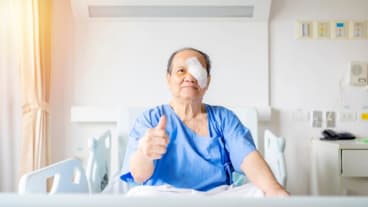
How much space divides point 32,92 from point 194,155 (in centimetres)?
114

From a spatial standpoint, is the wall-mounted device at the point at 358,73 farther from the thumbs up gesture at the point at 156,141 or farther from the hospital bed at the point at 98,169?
the thumbs up gesture at the point at 156,141

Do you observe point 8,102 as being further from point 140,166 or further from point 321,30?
point 321,30

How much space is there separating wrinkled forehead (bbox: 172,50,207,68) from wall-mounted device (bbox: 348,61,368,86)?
4.04 ft

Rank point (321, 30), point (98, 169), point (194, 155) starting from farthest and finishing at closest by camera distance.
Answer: point (321, 30) → point (98, 169) → point (194, 155)

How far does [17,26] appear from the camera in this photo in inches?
67.1

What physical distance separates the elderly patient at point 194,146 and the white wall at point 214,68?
32.2 inches

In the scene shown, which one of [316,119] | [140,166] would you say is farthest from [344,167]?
[140,166]

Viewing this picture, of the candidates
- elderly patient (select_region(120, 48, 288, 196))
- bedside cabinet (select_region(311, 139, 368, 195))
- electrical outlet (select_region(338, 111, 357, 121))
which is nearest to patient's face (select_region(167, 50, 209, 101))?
elderly patient (select_region(120, 48, 288, 196))

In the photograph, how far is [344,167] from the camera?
1.57 metres

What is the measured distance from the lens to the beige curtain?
165 centimetres

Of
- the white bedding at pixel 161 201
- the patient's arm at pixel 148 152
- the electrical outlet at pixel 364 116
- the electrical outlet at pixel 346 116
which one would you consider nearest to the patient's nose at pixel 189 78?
the patient's arm at pixel 148 152

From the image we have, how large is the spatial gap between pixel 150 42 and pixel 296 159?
44.4 inches

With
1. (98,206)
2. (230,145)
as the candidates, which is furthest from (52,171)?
(98,206)

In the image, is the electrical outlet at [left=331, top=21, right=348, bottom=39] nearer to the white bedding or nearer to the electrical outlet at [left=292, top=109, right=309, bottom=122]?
the electrical outlet at [left=292, top=109, right=309, bottom=122]
